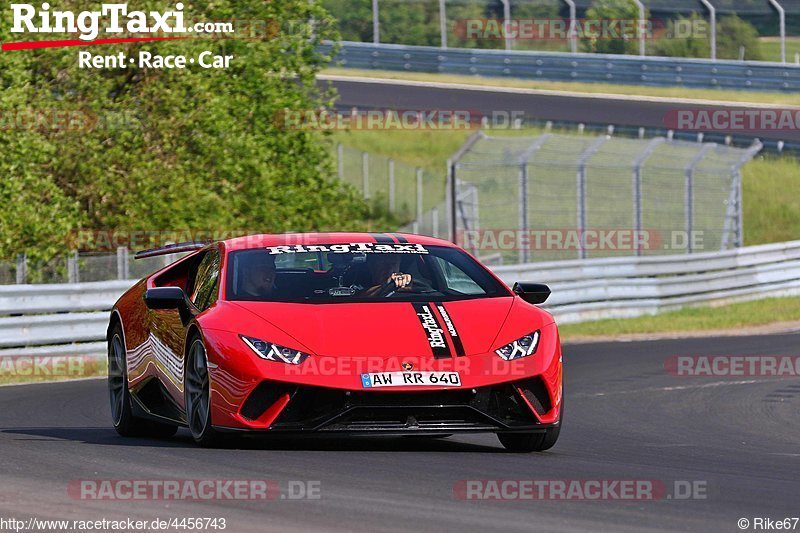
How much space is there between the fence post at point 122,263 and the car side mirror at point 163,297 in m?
10.2

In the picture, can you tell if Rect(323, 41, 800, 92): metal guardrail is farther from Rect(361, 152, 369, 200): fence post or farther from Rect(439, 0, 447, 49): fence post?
Rect(361, 152, 369, 200): fence post

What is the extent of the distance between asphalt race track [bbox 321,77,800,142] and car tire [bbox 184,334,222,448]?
3132cm

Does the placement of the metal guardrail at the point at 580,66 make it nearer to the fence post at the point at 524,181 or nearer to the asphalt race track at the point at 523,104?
the asphalt race track at the point at 523,104

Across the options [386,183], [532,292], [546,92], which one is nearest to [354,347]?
[532,292]

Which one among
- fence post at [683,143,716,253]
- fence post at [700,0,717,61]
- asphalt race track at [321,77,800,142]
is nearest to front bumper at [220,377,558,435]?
fence post at [683,143,716,253]

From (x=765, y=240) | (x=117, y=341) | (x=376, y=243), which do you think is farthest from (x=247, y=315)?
(x=765, y=240)

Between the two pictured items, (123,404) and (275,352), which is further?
(123,404)

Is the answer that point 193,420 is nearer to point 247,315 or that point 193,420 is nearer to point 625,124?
point 247,315

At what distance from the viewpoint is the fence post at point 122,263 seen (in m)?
19.3

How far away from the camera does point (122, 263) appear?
762 inches

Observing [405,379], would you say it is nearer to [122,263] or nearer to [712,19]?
[122,263]

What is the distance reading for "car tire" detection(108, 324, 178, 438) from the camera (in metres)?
10.3

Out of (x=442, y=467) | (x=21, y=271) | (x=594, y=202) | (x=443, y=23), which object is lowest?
(x=594, y=202)

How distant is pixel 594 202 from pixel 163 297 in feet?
95.6
